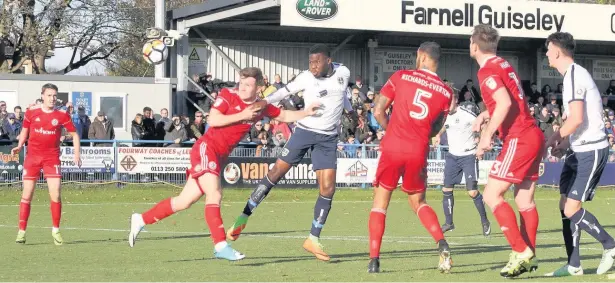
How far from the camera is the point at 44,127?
47.1 feet

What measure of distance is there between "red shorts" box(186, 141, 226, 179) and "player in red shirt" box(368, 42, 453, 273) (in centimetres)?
177

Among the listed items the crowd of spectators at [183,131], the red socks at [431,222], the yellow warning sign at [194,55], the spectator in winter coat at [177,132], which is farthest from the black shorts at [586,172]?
the yellow warning sign at [194,55]

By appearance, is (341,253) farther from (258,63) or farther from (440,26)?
(258,63)

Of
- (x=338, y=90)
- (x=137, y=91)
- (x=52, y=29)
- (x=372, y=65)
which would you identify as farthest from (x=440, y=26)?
(x=338, y=90)

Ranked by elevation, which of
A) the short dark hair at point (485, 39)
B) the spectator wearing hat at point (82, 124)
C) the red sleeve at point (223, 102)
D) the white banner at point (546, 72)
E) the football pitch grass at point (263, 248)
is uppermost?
the white banner at point (546, 72)

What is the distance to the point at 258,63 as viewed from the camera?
1486 inches

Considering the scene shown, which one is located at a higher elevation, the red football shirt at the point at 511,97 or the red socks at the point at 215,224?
the red football shirt at the point at 511,97

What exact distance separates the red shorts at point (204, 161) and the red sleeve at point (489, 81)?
2.88 meters

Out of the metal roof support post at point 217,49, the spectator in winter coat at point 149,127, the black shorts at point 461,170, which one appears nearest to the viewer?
the black shorts at point 461,170

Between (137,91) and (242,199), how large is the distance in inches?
252

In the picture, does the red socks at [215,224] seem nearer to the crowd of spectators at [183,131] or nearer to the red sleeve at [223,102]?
the red sleeve at [223,102]

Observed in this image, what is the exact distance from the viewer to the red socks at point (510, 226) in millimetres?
9469

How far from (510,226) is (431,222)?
2.99ft

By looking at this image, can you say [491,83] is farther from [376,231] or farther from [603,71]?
[603,71]
